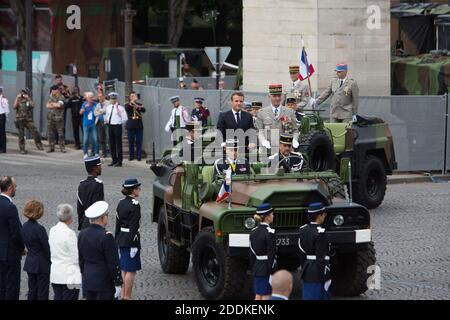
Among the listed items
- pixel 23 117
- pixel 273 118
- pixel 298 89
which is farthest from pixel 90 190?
pixel 23 117

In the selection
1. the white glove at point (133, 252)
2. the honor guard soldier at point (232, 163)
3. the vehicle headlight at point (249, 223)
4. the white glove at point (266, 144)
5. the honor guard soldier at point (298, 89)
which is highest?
A: the honor guard soldier at point (298, 89)

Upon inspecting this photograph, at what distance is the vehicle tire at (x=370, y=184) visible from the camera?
23.1 metres

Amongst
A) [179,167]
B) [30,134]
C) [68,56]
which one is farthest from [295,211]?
[68,56]

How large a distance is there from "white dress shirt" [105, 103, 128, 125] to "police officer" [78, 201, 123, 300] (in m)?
17.7

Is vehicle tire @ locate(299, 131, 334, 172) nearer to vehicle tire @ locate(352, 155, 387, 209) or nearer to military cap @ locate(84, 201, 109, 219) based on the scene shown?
vehicle tire @ locate(352, 155, 387, 209)

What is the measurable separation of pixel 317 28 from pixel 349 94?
5316mm

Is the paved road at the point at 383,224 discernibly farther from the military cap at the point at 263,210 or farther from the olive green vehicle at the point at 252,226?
the military cap at the point at 263,210

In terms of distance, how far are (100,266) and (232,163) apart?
3392 mm

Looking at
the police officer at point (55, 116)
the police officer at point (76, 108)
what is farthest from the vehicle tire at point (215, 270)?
the police officer at point (76, 108)

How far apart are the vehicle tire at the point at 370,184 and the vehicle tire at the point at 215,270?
812 cm

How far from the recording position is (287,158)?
650 inches

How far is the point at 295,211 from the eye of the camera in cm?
1503

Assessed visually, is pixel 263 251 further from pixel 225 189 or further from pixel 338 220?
pixel 225 189

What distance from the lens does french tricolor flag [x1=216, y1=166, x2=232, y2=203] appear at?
15172mm
